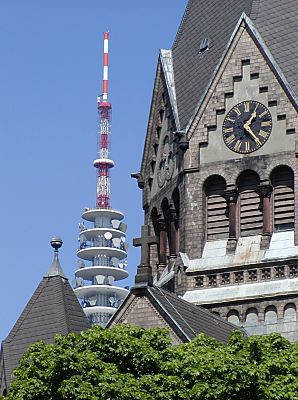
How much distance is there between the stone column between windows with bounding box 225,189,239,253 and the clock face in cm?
151

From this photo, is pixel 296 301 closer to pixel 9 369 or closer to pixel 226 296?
pixel 226 296

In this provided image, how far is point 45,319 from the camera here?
52.0 meters

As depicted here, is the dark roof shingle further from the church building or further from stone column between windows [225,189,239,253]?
stone column between windows [225,189,239,253]

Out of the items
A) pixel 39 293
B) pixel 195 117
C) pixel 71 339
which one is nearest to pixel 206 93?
pixel 195 117

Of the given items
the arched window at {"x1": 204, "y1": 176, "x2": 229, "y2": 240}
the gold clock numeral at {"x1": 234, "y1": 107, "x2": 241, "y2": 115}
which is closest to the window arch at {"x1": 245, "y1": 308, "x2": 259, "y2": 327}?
the arched window at {"x1": 204, "y1": 176, "x2": 229, "y2": 240}

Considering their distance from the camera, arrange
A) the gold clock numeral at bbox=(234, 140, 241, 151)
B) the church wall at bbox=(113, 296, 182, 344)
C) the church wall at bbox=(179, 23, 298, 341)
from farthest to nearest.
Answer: the gold clock numeral at bbox=(234, 140, 241, 151) < the church wall at bbox=(179, 23, 298, 341) < the church wall at bbox=(113, 296, 182, 344)

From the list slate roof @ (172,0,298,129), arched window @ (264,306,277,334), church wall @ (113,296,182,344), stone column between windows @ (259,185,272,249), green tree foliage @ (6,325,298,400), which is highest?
slate roof @ (172,0,298,129)

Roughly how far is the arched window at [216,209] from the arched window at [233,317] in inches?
121

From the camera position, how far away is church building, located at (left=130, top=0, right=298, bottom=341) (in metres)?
57.1

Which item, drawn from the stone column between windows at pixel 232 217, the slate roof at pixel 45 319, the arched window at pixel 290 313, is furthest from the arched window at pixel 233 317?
the slate roof at pixel 45 319

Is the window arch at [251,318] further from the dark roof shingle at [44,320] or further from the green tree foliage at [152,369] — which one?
the green tree foliage at [152,369]

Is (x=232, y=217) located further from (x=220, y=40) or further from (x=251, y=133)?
(x=220, y=40)

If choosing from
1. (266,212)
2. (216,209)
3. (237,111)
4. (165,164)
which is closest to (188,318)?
(266,212)

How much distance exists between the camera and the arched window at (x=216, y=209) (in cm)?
5912
